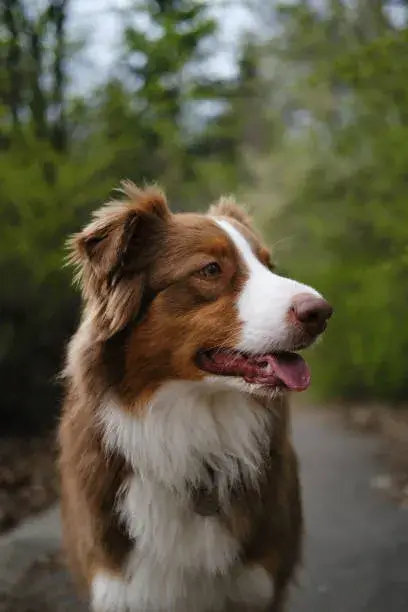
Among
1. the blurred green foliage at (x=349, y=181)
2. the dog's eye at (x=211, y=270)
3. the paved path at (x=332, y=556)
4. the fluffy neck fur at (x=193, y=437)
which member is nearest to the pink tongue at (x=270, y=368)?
the fluffy neck fur at (x=193, y=437)

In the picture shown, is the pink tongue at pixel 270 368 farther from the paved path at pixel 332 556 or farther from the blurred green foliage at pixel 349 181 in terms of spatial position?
the blurred green foliage at pixel 349 181

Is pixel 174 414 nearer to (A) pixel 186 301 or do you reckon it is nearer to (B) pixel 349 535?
(A) pixel 186 301

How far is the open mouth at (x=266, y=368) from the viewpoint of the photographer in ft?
7.63

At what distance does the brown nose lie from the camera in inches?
86.4

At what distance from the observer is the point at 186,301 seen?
95.3 inches

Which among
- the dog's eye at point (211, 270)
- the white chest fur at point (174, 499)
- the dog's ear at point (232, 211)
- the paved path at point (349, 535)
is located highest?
the dog's ear at point (232, 211)

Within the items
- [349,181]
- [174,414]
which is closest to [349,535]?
[174,414]

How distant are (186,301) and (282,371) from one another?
0.38 m

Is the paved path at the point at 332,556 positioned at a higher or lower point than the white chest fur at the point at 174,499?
lower

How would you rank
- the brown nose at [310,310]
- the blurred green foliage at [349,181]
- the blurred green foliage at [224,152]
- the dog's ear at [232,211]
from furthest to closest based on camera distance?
the blurred green foliage at [349,181] → the blurred green foliage at [224,152] → the dog's ear at [232,211] → the brown nose at [310,310]

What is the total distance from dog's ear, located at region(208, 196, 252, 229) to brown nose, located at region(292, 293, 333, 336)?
74cm

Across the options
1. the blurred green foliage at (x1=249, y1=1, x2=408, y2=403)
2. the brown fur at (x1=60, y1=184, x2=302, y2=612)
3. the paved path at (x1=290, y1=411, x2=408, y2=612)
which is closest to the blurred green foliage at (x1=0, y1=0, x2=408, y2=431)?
the blurred green foliage at (x1=249, y1=1, x2=408, y2=403)

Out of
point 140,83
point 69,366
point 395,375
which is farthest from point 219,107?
point 69,366

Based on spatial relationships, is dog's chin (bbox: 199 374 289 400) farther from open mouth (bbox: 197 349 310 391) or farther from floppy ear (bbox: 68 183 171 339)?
floppy ear (bbox: 68 183 171 339)
